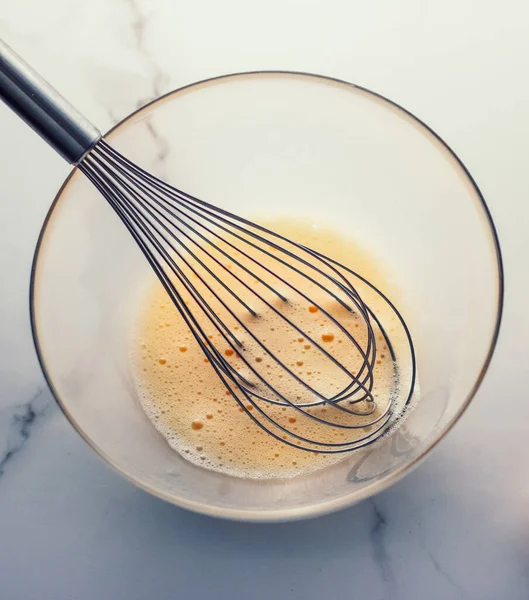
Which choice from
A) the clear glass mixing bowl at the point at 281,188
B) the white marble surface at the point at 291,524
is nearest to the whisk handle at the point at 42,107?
the clear glass mixing bowl at the point at 281,188

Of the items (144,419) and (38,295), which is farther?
(144,419)

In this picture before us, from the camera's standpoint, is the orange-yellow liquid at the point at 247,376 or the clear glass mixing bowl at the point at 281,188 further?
the orange-yellow liquid at the point at 247,376

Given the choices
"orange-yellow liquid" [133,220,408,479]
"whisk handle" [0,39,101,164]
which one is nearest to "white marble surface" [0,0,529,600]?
"orange-yellow liquid" [133,220,408,479]

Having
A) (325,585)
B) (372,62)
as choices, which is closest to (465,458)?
(325,585)

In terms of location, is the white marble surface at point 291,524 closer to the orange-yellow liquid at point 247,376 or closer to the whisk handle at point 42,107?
the orange-yellow liquid at point 247,376

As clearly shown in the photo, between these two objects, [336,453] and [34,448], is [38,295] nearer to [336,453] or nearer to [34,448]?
[34,448]

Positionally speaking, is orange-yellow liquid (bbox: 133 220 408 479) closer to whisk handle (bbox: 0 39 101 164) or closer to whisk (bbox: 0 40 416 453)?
whisk (bbox: 0 40 416 453)
